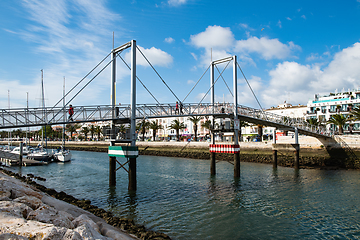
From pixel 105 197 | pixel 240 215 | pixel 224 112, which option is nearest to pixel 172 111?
pixel 224 112

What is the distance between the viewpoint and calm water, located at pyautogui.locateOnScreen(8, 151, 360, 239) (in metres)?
14.0

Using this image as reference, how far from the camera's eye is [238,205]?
18844mm

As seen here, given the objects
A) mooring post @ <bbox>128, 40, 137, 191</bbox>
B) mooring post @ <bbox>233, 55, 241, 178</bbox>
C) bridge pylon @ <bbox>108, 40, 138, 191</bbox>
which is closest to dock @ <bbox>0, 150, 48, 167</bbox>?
bridge pylon @ <bbox>108, 40, 138, 191</bbox>

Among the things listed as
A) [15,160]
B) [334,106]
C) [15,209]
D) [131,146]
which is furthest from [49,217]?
[334,106]

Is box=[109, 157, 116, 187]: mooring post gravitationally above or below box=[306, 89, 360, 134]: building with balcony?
below

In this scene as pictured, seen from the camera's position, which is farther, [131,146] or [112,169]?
[112,169]

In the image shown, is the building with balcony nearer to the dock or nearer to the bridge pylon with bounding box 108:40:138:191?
the bridge pylon with bounding box 108:40:138:191

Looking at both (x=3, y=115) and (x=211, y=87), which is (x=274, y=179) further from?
(x=3, y=115)

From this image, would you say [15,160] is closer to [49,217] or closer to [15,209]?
[15,209]

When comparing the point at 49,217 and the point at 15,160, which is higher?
the point at 49,217

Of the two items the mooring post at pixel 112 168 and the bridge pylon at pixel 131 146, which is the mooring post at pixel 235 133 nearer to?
the bridge pylon at pixel 131 146

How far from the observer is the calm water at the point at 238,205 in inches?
551

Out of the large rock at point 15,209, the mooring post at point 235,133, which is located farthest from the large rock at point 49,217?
the mooring post at point 235,133

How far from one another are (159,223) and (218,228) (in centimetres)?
353
